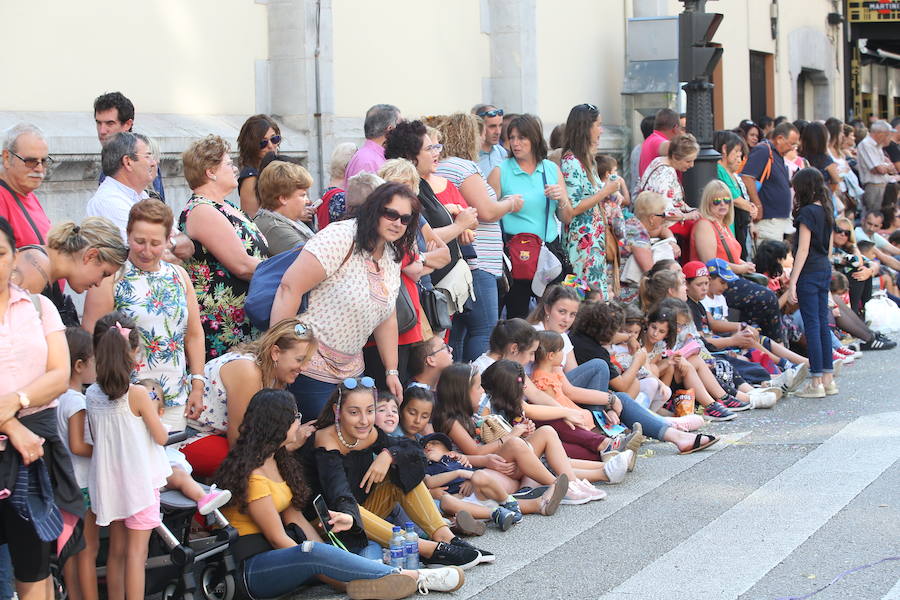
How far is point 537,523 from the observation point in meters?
6.82

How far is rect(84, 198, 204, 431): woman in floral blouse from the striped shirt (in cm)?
285

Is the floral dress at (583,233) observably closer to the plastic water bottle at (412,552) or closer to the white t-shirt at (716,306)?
the white t-shirt at (716,306)

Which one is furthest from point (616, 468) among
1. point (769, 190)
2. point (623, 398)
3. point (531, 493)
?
point (769, 190)

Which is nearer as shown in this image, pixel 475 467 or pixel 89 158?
pixel 475 467

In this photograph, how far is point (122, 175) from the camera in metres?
6.68

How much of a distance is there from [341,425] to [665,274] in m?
4.21

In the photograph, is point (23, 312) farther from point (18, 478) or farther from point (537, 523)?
point (537, 523)

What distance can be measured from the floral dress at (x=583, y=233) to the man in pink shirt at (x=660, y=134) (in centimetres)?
226

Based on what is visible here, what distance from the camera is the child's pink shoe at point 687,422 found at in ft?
28.7

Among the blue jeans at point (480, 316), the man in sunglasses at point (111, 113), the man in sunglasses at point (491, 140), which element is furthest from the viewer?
the man in sunglasses at point (491, 140)

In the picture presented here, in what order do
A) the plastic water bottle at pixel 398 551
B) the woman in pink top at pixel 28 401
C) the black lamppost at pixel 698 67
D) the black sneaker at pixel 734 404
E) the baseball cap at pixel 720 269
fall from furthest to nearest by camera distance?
the black lamppost at pixel 698 67, the baseball cap at pixel 720 269, the black sneaker at pixel 734 404, the plastic water bottle at pixel 398 551, the woman in pink top at pixel 28 401

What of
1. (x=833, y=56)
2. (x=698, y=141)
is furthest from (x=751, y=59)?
(x=698, y=141)

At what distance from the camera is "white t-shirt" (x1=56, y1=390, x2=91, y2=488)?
521 cm

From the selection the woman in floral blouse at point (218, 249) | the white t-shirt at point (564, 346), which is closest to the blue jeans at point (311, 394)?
the woman in floral blouse at point (218, 249)
